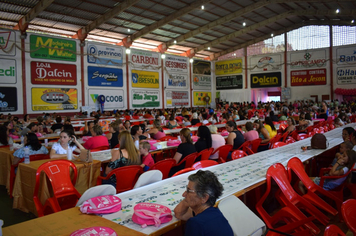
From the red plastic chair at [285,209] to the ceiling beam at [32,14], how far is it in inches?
469

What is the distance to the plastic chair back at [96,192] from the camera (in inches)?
84.9

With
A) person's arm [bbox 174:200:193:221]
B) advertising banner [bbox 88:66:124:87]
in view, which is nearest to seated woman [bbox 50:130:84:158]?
person's arm [bbox 174:200:193:221]

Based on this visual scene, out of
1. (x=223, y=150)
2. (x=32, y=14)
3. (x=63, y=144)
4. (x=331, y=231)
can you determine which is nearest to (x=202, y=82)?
(x=32, y=14)

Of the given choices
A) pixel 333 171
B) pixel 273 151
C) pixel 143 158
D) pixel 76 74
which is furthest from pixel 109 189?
pixel 76 74

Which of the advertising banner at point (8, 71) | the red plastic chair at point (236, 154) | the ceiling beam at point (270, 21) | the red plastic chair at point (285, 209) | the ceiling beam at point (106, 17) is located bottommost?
the red plastic chair at point (285, 209)

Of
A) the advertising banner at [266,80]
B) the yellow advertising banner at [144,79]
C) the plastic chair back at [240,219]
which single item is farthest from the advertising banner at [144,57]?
the plastic chair back at [240,219]

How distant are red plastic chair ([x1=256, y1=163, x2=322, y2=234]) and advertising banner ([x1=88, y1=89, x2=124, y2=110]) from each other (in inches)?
609

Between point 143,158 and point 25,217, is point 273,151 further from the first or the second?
point 25,217

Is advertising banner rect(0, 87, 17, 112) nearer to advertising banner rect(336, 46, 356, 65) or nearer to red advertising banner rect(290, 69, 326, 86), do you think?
red advertising banner rect(290, 69, 326, 86)

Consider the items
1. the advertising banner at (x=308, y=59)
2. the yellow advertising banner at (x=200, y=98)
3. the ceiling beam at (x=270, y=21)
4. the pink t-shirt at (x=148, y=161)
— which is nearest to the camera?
the pink t-shirt at (x=148, y=161)

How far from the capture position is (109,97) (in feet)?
58.4

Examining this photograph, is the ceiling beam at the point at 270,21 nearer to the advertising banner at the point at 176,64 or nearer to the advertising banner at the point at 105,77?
the advertising banner at the point at 176,64

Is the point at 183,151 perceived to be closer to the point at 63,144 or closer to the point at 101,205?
the point at 63,144

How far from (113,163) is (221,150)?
201 cm
